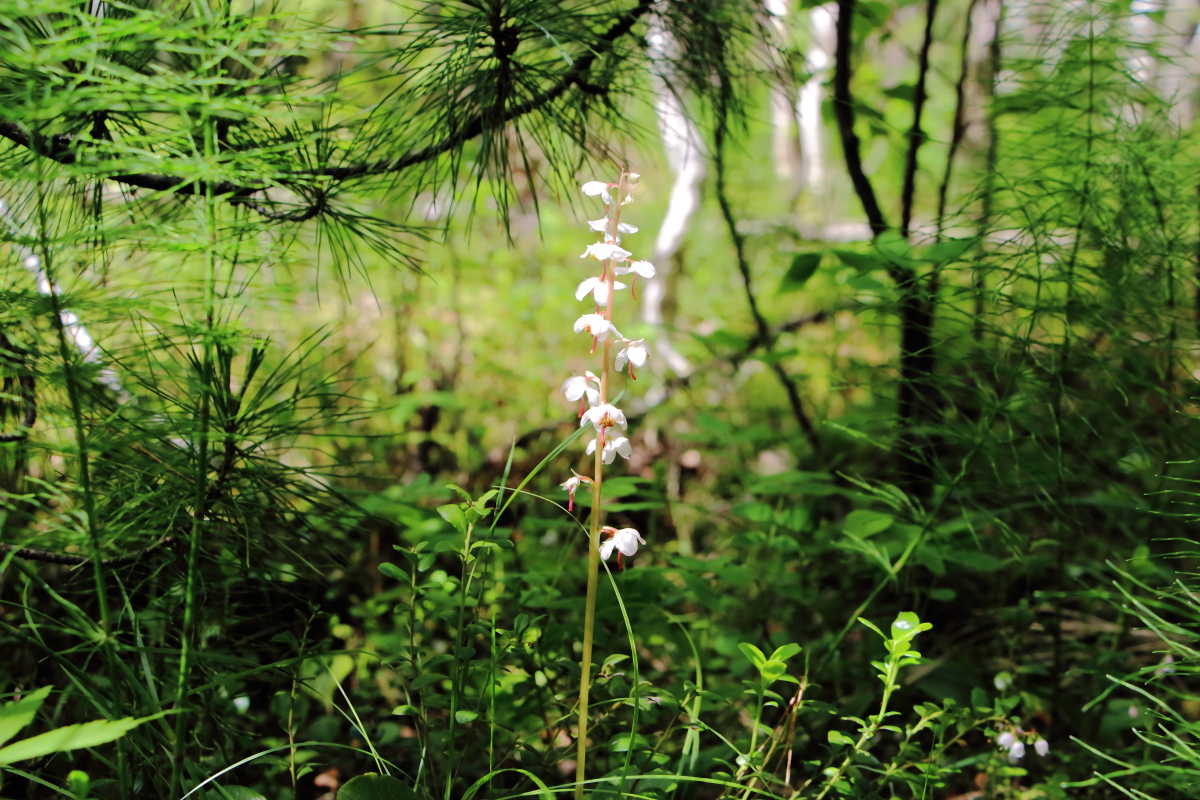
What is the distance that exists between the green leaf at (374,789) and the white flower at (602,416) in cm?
55

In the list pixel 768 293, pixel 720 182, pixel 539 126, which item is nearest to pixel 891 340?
pixel 768 293

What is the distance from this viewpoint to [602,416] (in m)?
0.92

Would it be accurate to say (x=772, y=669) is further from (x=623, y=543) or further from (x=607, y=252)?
(x=607, y=252)

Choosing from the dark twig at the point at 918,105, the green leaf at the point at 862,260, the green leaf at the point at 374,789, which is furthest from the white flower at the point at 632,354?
the dark twig at the point at 918,105

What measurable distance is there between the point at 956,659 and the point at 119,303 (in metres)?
1.91

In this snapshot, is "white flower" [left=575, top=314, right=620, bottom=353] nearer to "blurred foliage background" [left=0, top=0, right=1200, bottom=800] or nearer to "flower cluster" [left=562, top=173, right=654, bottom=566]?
"flower cluster" [left=562, top=173, right=654, bottom=566]

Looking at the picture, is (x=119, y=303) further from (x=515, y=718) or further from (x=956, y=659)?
(x=956, y=659)

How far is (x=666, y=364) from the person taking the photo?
10.8 ft

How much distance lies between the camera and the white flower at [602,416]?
916mm

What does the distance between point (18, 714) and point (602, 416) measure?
0.69m

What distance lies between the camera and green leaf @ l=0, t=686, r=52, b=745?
2.36ft

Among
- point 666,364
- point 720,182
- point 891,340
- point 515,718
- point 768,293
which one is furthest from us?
point 768,293

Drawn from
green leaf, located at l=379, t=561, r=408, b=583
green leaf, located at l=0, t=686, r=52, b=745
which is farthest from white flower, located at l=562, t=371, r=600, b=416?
green leaf, located at l=0, t=686, r=52, b=745

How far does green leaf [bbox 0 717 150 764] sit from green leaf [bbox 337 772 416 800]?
322mm
